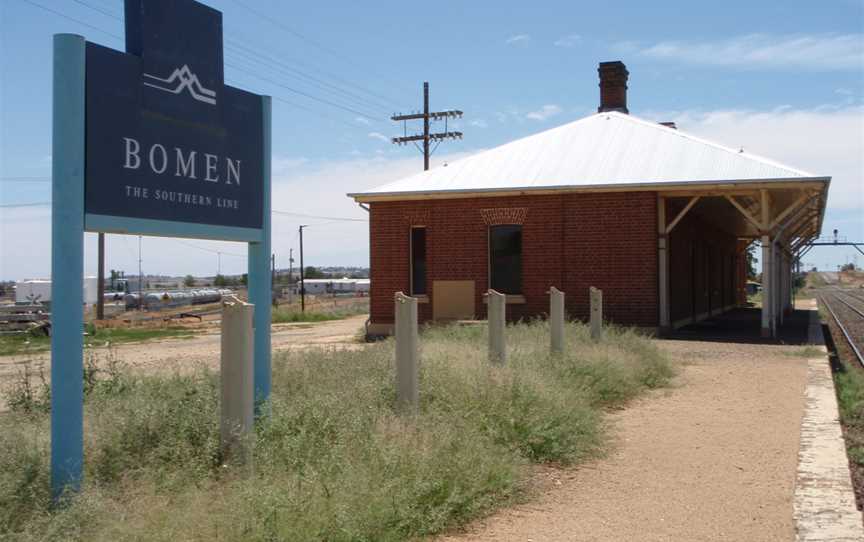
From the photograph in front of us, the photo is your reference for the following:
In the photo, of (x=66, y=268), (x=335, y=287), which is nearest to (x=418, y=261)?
(x=66, y=268)

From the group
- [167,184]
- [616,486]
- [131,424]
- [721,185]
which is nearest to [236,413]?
[131,424]

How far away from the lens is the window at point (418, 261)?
21703mm

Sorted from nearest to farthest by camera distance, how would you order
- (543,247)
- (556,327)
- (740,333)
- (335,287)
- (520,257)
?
(556,327) < (543,247) < (520,257) < (740,333) < (335,287)

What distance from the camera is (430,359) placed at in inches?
360

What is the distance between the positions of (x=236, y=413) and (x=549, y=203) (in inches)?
600

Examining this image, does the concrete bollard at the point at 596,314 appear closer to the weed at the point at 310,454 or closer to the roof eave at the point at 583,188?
the weed at the point at 310,454

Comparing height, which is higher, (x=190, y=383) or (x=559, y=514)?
(x=190, y=383)

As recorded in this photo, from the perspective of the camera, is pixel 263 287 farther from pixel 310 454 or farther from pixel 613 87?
pixel 613 87

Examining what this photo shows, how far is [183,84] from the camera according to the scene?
6004 mm

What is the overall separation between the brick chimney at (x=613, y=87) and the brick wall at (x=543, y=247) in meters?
8.38

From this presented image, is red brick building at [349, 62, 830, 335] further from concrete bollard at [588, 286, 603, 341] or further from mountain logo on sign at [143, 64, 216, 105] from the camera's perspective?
mountain logo on sign at [143, 64, 216, 105]

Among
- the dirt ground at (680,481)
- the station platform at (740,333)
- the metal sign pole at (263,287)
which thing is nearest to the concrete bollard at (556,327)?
the dirt ground at (680,481)

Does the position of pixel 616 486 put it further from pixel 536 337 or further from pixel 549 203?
pixel 549 203

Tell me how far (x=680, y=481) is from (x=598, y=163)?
15.2 m
